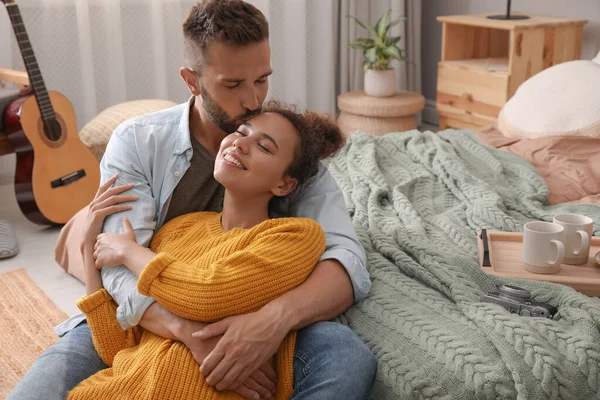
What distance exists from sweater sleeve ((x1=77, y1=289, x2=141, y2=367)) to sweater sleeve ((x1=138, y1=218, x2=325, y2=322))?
12cm

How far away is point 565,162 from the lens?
90.5 inches

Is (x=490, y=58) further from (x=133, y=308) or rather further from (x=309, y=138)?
(x=133, y=308)

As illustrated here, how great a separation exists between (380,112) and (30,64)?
5.36 feet

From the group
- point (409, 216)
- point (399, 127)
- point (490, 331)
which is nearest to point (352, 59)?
point (399, 127)

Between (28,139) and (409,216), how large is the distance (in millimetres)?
1717

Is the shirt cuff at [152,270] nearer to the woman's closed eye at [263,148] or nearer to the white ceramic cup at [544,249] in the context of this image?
the woman's closed eye at [263,148]

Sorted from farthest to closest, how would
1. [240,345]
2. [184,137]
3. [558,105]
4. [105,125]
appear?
[105,125], [558,105], [184,137], [240,345]

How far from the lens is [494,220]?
1868 mm

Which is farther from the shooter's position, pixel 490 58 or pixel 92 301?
pixel 490 58

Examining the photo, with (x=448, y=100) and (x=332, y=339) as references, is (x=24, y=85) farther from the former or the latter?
(x=332, y=339)

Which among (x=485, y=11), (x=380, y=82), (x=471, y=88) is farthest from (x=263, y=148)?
(x=485, y=11)

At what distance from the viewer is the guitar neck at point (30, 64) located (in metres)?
2.99

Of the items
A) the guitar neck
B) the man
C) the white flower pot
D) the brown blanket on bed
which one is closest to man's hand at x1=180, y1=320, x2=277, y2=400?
the man

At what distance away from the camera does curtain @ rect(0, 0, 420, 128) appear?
361 centimetres
